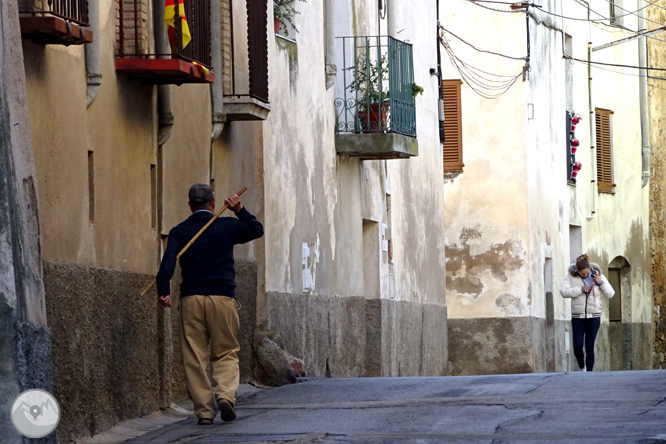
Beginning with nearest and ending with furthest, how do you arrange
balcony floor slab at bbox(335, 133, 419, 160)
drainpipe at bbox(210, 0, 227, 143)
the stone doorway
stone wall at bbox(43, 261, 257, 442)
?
stone wall at bbox(43, 261, 257, 442) < drainpipe at bbox(210, 0, 227, 143) < balcony floor slab at bbox(335, 133, 419, 160) < the stone doorway

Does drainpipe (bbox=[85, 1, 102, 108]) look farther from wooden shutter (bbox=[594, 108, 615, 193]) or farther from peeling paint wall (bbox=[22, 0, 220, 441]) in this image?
wooden shutter (bbox=[594, 108, 615, 193])

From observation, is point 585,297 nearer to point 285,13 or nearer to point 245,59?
point 285,13

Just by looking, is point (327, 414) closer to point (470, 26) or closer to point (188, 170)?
point (188, 170)

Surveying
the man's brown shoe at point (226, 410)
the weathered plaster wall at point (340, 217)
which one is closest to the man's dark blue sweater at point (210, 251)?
the man's brown shoe at point (226, 410)

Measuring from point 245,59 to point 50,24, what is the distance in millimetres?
6104

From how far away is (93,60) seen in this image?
9633 mm

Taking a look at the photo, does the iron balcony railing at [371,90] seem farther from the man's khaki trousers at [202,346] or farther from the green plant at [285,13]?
the man's khaki trousers at [202,346]

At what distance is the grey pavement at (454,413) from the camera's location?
8.48 m

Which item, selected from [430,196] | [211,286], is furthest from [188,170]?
[430,196]

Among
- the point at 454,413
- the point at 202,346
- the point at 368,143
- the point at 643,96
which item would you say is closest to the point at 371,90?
the point at 368,143

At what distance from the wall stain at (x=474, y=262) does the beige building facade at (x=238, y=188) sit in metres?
3.44

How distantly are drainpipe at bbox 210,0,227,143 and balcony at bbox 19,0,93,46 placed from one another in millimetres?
3999

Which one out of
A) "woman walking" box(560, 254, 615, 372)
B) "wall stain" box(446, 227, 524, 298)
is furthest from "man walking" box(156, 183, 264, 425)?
"wall stain" box(446, 227, 524, 298)

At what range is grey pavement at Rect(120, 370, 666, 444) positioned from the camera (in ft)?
27.8
